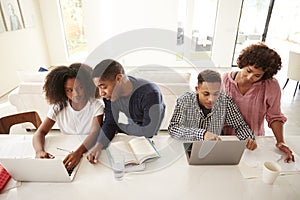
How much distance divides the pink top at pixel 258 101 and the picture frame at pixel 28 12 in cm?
420

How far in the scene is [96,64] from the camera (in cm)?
112

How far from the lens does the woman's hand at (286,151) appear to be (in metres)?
0.98

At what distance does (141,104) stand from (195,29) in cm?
409

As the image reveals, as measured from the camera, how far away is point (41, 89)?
2010 mm

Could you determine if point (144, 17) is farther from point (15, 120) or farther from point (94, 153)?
point (94, 153)

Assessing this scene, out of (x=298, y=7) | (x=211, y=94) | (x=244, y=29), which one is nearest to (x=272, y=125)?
(x=211, y=94)

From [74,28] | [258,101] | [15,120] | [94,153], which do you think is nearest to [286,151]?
[258,101]

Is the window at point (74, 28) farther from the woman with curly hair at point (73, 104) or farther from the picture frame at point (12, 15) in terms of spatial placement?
the woman with curly hair at point (73, 104)

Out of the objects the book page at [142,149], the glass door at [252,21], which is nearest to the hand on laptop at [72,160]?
the book page at [142,149]

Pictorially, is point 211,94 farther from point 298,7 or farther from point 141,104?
point 298,7

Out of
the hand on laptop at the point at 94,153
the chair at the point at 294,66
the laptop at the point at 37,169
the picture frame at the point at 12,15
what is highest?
the picture frame at the point at 12,15

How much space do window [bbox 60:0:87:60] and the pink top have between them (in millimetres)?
4278

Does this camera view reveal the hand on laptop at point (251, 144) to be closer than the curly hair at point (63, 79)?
Yes

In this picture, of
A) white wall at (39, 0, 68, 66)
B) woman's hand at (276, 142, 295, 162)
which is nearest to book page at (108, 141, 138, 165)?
woman's hand at (276, 142, 295, 162)
